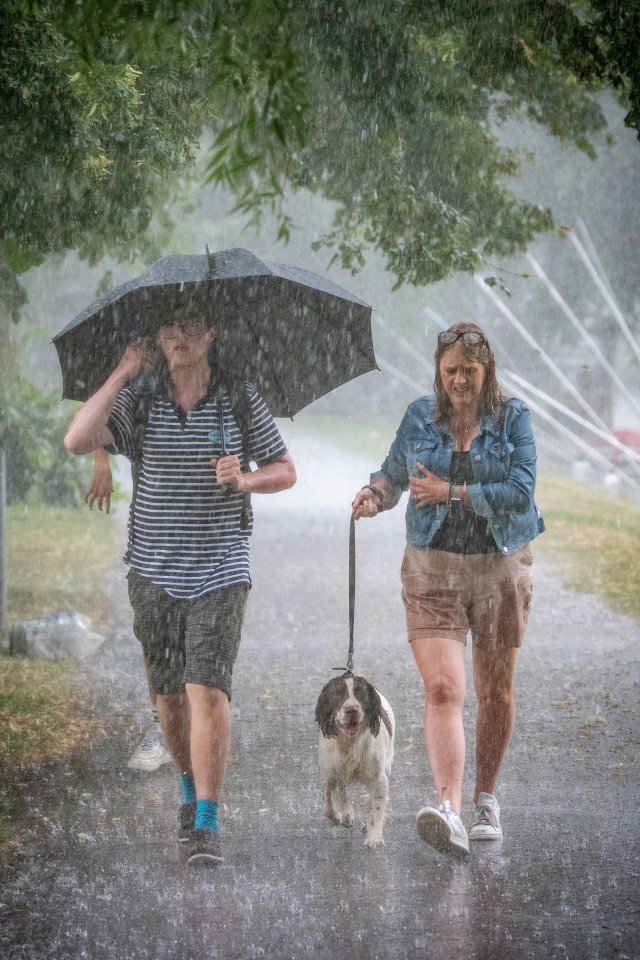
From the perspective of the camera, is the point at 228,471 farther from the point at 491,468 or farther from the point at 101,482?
the point at 491,468

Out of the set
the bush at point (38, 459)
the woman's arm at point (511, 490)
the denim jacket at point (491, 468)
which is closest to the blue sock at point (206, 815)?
the denim jacket at point (491, 468)

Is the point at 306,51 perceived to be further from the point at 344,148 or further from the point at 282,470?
the point at 282,470

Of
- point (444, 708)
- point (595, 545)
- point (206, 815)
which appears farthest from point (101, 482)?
point (595, 545)

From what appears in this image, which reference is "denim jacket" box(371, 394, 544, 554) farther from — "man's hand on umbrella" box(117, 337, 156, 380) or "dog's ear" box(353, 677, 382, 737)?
"man's hand on umbrella" box(117, 337, 156, 380)

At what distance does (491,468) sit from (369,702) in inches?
40.8

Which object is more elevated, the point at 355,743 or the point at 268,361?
the point at 268,361

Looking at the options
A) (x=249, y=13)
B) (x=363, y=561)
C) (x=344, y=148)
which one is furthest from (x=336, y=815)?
(x=363, y=561)

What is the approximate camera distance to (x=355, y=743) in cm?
471

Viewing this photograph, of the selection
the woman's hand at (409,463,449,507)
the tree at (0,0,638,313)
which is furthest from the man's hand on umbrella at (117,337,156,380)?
the woman's hand at (409,463,449,507)

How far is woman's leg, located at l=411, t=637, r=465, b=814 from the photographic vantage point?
458cm

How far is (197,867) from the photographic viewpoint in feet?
14.6

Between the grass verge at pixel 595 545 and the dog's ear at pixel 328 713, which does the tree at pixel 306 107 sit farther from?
the grass verge at pixel 595 545

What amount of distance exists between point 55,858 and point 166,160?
418 centimetres

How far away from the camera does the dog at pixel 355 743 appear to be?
466 cm
